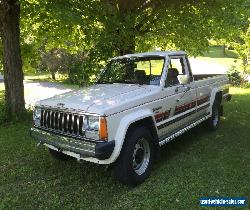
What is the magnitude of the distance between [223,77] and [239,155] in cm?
327

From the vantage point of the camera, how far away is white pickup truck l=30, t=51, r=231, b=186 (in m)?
5.48

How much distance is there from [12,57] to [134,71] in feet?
17.2

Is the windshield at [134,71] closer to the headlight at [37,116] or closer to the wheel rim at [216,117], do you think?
the headlight at [37,116]

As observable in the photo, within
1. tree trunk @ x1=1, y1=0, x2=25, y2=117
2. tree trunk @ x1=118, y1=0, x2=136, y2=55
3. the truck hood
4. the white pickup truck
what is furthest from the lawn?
tree trunk @ x1=118, y1=0, x2=136, y2=55

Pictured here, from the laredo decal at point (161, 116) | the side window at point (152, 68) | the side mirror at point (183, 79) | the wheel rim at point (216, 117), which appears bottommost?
the wheel rim at point (216, 117)

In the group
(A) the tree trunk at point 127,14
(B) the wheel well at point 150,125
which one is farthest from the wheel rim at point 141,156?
(A) the tree trunk at point 127,14

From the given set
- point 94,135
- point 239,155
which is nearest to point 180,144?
point 239,155

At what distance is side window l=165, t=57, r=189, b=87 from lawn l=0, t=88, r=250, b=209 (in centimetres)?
161

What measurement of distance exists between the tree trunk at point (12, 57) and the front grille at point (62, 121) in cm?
530

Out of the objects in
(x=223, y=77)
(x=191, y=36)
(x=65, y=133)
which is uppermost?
(x=191, y=36)

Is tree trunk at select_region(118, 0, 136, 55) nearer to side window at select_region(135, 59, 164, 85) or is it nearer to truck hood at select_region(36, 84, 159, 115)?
side window at select_region(135, 59, 164, 85)

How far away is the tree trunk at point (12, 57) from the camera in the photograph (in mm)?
10680

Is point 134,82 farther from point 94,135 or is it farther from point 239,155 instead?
point 239,155

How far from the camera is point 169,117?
696cm
